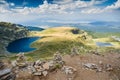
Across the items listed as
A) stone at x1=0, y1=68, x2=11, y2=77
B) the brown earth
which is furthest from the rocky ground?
stone at x1=0, y1=68, x2=11, y2=77

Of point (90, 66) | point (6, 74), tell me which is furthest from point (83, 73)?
point (6, 74)

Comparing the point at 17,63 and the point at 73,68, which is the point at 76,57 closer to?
the point at 73,68

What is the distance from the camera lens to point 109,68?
1667 inches

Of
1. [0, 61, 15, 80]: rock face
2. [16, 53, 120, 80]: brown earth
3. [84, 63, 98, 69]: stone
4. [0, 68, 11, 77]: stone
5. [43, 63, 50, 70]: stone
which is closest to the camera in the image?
[0, 61, 15, 80]: rock face

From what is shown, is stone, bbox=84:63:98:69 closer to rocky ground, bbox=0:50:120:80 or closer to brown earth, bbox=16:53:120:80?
rocky ground, bbox=0:50:120:80

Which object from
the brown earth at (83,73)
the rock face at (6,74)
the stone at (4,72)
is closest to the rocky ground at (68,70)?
the brown earth at (83,73)

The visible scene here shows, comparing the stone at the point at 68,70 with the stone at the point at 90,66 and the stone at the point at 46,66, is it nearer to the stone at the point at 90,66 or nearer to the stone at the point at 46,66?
the stone at the point at 46,66

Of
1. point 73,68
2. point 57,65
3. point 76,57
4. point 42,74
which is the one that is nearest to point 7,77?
point 42,74

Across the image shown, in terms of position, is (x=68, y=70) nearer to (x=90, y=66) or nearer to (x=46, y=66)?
(x=46, y=66)

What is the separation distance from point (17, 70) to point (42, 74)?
15.7ft

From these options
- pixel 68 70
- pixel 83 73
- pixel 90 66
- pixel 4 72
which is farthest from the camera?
pixel 90 66

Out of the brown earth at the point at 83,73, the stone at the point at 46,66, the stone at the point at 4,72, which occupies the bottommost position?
the brown earth at the point at 83,73

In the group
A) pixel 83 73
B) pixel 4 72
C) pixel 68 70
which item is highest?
pixel 4 72

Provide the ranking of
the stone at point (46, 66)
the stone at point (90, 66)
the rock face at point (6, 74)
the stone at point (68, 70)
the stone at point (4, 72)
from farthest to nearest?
the stone at point (90, 66) → the stone at point (46, 66) → the stone at point (68, 70) → the stone at point (4, 72) → the rock face at point (6, 74)
